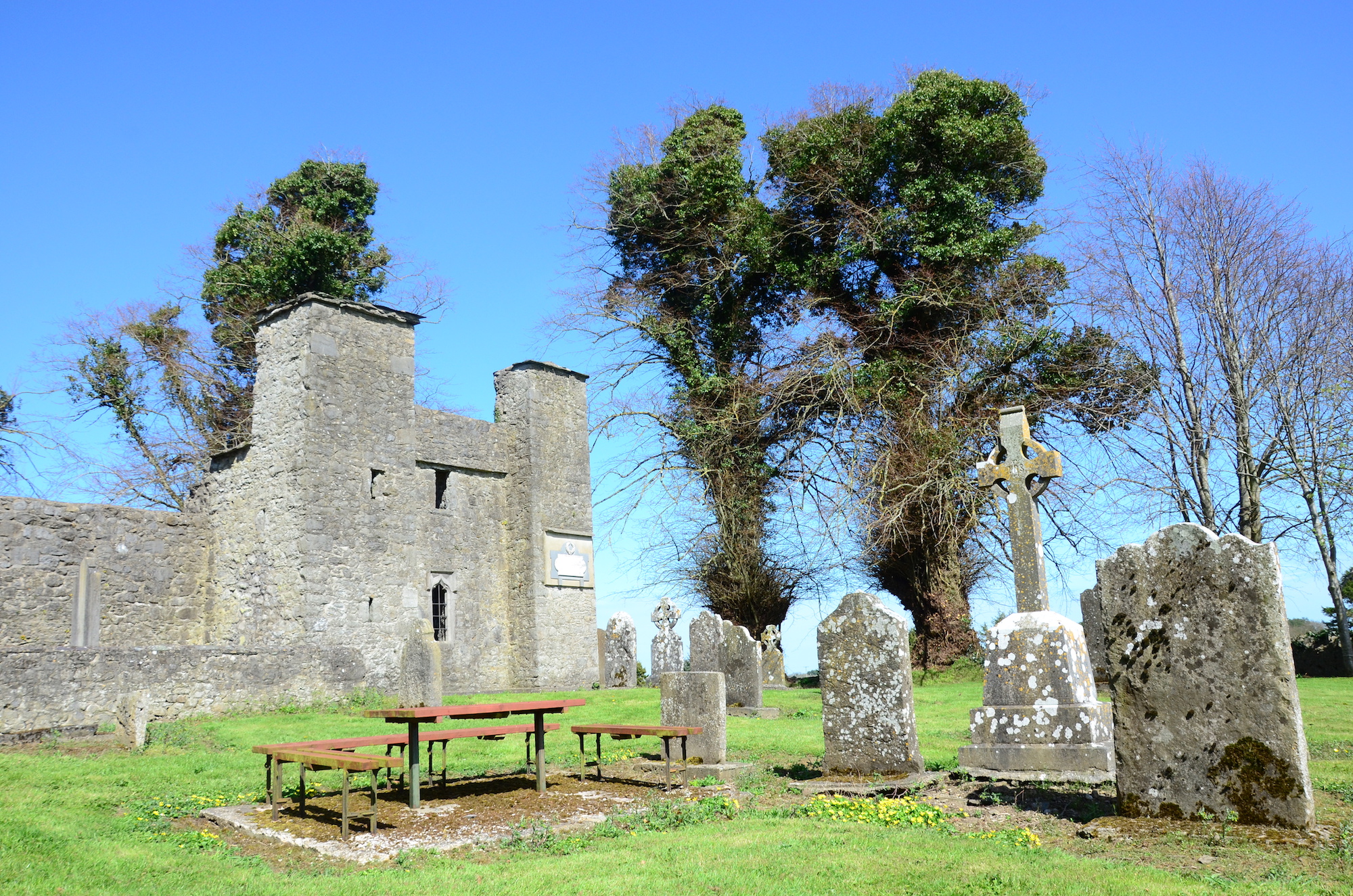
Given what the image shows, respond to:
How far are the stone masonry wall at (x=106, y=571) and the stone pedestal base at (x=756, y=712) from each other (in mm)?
9316

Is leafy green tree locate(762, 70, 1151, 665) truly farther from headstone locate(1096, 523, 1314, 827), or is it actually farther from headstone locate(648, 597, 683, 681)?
headstone locate(1096, 523, 1314, 827)

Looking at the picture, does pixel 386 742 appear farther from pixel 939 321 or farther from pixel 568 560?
pixel 939 321

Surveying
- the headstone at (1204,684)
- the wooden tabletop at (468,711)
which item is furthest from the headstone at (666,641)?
the headstone at (1204,684)

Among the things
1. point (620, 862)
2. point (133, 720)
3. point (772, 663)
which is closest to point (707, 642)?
point (772, 663)

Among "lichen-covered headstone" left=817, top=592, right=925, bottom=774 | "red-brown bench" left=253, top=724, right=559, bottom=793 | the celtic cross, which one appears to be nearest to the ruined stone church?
the celtic cross

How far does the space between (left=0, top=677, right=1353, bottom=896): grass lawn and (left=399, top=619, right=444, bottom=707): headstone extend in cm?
522

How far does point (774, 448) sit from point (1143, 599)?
17.0 m

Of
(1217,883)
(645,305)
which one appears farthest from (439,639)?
(1217,883)

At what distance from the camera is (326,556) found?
1694cm

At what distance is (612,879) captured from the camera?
5375mm

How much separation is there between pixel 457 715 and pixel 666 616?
14622 millimetres

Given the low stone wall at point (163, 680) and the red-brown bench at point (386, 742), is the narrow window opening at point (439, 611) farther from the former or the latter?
the red-brown bench at point (386, 742)

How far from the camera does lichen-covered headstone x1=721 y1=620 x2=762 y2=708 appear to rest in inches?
623

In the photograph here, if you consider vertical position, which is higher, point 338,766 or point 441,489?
point 441,489
